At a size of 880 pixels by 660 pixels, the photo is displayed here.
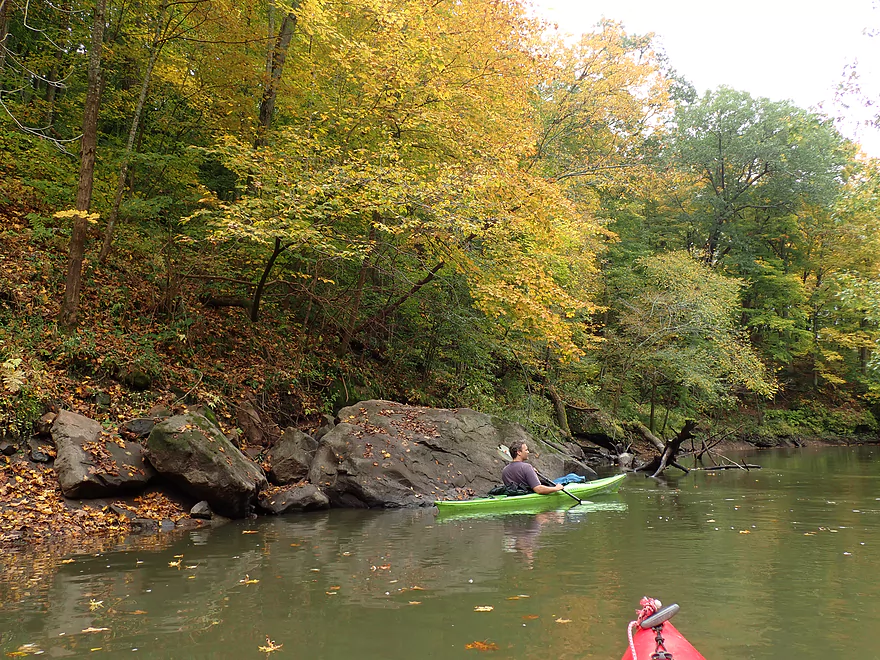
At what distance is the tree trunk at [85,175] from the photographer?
32.7 ft

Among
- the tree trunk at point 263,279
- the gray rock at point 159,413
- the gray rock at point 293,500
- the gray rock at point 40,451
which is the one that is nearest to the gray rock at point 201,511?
the gray rock at point 293,500

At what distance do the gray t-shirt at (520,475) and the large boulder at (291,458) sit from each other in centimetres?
341

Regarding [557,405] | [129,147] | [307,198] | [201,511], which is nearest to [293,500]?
[201,511]

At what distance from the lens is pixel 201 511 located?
902 centimetres

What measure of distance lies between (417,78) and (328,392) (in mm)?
6866

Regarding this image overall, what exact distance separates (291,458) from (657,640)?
349 inches

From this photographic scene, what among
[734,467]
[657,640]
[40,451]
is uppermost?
[40,451]

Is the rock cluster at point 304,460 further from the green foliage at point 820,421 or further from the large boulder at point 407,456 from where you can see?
the green foliage at point 820,421

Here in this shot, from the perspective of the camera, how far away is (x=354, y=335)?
15.2 meters

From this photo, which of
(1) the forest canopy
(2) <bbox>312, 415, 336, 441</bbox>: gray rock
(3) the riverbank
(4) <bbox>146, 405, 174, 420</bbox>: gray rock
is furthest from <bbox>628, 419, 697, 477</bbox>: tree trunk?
(4) <bbox>146, 405, 174, 420</bbox>: gray rock

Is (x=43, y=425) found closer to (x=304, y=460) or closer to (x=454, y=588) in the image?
(x=304, y=460)

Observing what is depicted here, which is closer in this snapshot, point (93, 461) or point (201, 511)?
point (93, 461)

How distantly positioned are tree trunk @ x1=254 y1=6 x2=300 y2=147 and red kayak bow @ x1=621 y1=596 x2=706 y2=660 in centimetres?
1242

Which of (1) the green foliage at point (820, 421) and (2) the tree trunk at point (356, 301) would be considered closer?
(2) the tree trunk at point (356, 301)
